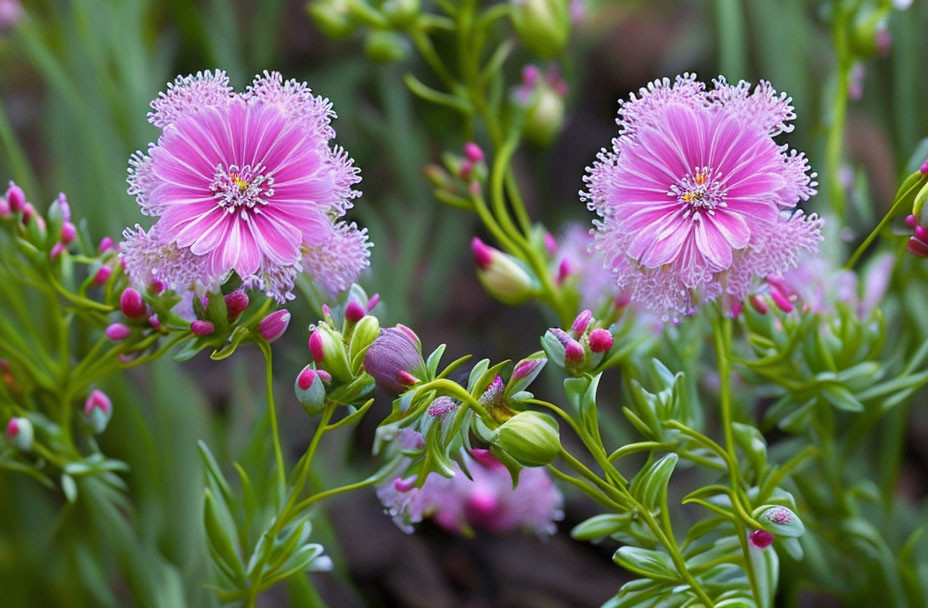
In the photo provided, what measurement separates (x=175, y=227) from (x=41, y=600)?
306mm

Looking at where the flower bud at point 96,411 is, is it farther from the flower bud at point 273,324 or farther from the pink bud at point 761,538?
the pink bud at point 761,538

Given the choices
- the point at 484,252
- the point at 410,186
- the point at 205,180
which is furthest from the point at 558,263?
the point at 410,186

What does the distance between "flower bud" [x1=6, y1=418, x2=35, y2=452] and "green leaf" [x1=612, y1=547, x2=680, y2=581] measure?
202 mm

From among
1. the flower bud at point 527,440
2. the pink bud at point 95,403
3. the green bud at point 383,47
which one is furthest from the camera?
the green bud at point 383,47

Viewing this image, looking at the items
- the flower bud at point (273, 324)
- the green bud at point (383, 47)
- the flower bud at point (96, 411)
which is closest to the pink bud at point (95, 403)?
the flower bud at point (96, 411)

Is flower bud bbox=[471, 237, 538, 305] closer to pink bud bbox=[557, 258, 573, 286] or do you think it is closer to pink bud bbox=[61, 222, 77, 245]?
pink bud bbox=[557, 258, 573, 286]

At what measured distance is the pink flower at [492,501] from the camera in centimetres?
36

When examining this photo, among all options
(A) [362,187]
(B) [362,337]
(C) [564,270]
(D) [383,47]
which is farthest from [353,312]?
(A) [362,187]

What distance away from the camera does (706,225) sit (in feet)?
0.78

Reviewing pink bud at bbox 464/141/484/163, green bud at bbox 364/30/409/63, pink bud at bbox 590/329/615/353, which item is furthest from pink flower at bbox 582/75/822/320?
green bud at bbox 364/30/409/63

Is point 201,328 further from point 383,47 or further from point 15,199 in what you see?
point 383,47

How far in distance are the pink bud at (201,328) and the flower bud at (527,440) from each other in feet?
0.27

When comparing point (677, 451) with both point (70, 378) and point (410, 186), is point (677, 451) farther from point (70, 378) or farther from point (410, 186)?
point (410, 186)

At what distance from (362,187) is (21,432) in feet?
1.33
